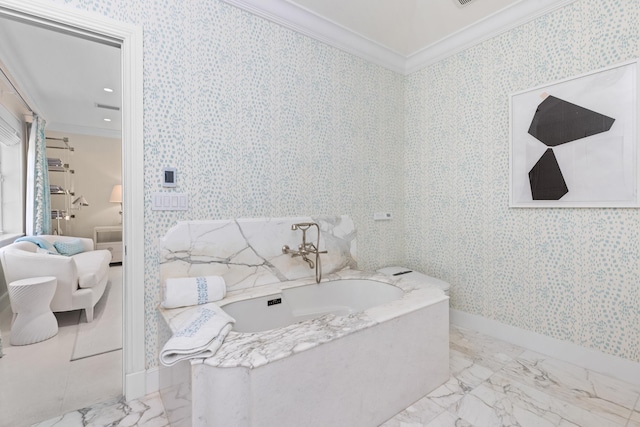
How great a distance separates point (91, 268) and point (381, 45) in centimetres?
368

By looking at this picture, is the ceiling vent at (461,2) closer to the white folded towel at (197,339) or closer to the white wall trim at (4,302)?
the white folded towel at (197,339)

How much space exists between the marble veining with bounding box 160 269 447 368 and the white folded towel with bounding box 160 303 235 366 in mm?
37

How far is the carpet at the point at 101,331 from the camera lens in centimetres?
222

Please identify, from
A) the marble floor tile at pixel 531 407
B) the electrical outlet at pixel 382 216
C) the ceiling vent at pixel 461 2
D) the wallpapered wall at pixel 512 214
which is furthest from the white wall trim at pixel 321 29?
the marble floor tile at pixel 531 407

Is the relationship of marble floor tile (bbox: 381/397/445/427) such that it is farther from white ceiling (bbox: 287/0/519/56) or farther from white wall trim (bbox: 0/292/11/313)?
white wall trim (bbox: 0/292/11/313)

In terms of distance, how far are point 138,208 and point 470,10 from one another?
2.79 metres

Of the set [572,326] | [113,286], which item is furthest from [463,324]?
[113,286]

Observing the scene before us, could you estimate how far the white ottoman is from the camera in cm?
218

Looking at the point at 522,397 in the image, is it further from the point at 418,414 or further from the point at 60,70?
the point at 60,70

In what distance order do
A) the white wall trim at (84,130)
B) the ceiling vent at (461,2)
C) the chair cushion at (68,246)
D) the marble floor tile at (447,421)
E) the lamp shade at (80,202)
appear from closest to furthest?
1. the marble floor tile at (447,421)
2. the ceiling vent at (461,2)
3. the chair cushion at (68,246)
4. the white wall trim at (84,130)
5. the lamp shade at (80,202)

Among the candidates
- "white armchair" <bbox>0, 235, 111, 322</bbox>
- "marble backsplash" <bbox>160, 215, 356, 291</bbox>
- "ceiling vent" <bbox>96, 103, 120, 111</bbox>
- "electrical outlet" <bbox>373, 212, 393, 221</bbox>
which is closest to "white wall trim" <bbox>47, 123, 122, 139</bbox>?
"ceiling vent" <bbox>96, 103, 120, 111</bbox>

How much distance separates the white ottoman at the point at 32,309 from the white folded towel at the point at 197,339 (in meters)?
1.88

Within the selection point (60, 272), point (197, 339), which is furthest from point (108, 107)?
point (197, 339)

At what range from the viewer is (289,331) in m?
1.30
